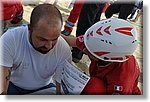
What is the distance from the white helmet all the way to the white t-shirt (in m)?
0.14

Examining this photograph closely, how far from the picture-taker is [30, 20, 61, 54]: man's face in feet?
3.14

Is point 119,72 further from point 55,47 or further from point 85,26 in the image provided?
point 85,26

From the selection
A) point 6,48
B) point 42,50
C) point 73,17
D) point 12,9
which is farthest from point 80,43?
point 73,17

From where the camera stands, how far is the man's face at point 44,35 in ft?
3.14

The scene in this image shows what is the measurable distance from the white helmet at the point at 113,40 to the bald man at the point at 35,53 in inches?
5.2

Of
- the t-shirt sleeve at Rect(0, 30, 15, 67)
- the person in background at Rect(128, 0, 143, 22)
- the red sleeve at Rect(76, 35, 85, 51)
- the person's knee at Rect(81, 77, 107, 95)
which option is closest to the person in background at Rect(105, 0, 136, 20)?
the person in background at Rect(128, 0, 143, 22)

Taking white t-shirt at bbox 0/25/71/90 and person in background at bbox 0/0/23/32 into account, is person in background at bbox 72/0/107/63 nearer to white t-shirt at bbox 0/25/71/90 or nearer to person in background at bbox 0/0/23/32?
person in background at bbox 0/0/23/32

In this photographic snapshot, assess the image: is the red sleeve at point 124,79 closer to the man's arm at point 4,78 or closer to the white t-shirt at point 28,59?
the white t-shirt at point 28,59

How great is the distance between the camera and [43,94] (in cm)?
111

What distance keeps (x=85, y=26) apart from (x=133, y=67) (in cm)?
55

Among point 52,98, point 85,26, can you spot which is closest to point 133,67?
point 52,98

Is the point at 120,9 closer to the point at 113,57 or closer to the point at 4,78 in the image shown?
the point at 113,57

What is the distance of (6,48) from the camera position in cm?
103

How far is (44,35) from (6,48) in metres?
0.16
